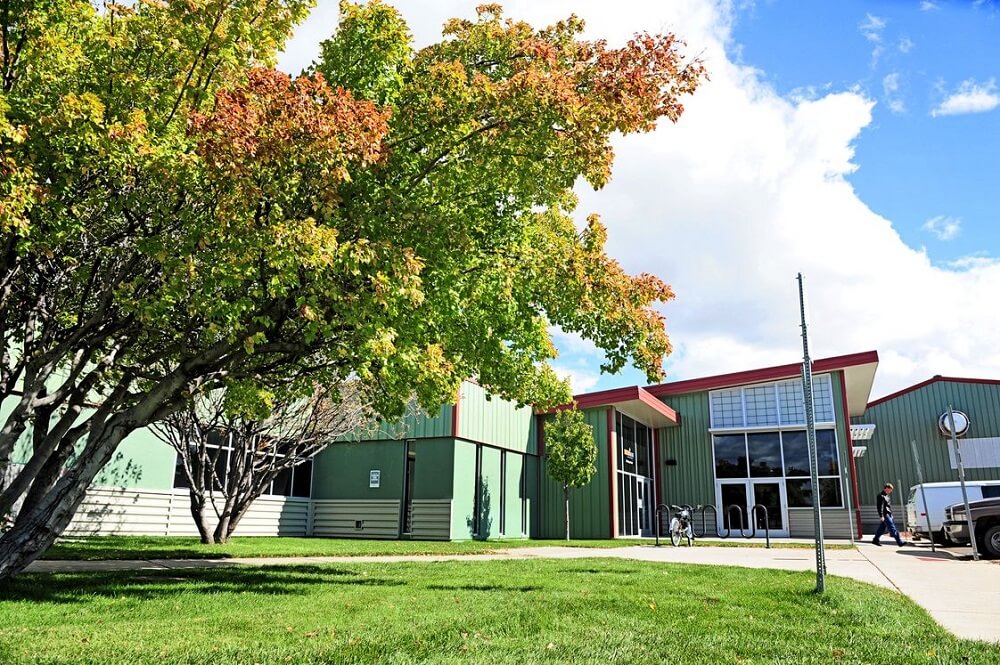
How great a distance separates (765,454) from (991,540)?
1201 centimetres

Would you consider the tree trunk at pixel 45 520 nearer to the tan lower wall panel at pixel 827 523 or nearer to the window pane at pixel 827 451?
the tan lower wall panel at pixel 827 523

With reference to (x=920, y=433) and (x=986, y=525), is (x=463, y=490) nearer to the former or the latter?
(x=986, y=525)

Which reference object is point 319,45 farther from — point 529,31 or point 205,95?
point 529,31

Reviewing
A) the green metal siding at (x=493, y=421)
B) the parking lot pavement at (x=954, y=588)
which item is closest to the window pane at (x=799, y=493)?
the green metal siding at (x=493, y=421)

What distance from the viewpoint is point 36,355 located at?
26.6ft

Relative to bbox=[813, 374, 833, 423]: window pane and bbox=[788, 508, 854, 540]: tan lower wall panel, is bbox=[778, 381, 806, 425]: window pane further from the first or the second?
bbox=[788, 508, 854, 540]: tan lower wall panel

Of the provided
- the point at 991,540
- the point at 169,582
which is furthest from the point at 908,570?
the point at 169,582

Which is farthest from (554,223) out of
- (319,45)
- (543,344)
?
(319,45)

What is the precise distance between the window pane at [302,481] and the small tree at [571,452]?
7976 mm

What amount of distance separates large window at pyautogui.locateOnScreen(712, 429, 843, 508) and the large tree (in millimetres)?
19723

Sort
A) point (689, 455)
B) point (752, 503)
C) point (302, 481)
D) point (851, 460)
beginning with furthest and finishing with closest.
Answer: point (689, 455), point (752, 503), point (851, 460), point (302, 481)

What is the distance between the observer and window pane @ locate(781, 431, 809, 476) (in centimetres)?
2522

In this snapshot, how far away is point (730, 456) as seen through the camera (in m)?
26.5

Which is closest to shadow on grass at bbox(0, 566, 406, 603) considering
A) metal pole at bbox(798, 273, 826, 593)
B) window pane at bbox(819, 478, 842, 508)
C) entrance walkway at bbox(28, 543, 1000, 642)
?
entrance walkway at bbox(28, 543, 1000, 642)
